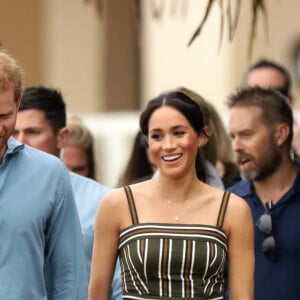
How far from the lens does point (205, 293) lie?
19.1 feet

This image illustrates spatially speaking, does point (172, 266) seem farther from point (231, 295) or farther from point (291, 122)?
point (291, 122)

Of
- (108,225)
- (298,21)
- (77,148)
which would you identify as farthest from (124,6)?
(108,225)

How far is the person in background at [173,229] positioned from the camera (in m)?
5.83

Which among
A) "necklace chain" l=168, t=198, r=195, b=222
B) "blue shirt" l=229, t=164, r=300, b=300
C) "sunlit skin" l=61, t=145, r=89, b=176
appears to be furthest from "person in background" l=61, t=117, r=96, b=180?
"necklace chain" l=168, t=198, r=195, b=222

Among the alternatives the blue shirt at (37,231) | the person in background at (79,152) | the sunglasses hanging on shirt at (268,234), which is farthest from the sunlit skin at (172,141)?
the person in background at (79,152)

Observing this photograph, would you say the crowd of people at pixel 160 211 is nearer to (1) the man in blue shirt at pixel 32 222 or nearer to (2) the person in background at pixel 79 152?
(1) the man in blue shirt at pixel 32 222

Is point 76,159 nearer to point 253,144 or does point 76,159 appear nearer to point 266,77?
point 253,144

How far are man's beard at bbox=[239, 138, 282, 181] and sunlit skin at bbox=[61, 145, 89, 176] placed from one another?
1.50 meters

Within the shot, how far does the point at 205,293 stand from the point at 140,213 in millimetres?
439

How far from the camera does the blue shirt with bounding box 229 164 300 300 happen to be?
22.9 ft

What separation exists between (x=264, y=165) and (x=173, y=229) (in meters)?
1.66

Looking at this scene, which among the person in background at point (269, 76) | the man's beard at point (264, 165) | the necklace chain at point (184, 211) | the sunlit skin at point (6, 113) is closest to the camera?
the sunlit skin at point (6, 113)

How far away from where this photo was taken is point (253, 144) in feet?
24.7

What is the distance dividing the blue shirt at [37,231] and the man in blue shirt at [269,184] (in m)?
1.67
